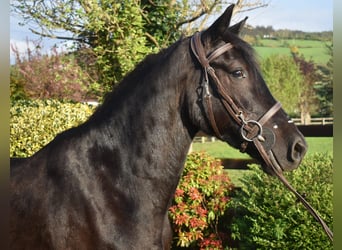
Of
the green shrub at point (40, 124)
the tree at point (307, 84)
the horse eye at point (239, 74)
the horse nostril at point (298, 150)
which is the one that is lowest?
the tree at point (307, 84)

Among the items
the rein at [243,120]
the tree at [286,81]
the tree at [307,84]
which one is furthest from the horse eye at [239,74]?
the tree at [286,81]

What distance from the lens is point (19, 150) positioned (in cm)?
616

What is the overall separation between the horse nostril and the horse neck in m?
0.61

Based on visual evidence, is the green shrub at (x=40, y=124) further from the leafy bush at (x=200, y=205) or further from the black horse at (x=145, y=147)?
the black horse at (x=145, y=147)

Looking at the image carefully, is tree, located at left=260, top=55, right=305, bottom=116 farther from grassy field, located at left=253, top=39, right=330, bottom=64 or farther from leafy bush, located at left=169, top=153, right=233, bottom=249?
leafy bush, located at left=169, top=153, right=233, bottom=249

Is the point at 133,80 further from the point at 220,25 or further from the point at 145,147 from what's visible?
the point at 220,25

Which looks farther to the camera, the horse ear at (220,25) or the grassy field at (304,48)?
the grassy field at (304,48)

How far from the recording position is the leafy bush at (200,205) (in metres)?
5.11

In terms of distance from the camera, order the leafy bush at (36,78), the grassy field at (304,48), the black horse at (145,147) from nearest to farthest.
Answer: the black horse at (145,147) < the leafy bush at (36,78) < the grassy field at (304,48)

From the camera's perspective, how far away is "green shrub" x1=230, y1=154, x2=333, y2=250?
14.1 feet

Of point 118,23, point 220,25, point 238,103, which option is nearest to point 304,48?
point 118,23

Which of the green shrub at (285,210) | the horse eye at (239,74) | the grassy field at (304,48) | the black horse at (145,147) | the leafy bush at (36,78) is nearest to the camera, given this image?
the black horse at (145,147)

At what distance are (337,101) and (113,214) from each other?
150 cm

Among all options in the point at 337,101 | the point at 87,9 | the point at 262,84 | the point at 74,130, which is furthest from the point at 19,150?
the point at 337,101
